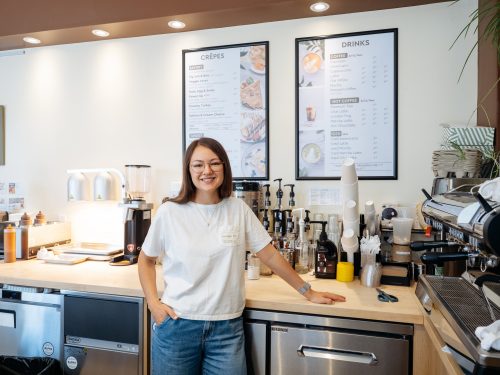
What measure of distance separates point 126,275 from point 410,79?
192 centimetres

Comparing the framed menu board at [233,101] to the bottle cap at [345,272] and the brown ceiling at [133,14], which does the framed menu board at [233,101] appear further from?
the bottle cap at [345,272]

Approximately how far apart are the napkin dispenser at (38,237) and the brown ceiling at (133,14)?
4.35 feet

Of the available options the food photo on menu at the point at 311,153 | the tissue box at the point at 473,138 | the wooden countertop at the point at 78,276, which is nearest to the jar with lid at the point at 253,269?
the wooden countertop at the point at 78,276

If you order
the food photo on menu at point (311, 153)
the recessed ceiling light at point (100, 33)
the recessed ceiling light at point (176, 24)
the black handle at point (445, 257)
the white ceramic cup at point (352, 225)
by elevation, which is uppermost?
the recessed ceiling light at point (100, 33)

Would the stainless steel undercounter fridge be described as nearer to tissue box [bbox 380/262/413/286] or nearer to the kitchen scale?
tissue box [bbox 380/262/413/286]

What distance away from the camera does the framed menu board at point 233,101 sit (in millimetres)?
2352

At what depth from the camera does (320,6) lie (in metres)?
2.10

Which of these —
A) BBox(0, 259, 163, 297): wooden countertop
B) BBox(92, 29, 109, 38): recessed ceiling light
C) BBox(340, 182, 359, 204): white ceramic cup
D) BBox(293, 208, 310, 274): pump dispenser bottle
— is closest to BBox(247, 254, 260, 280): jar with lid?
BBox(293, 208, 310, 274): pump dispenser bottle

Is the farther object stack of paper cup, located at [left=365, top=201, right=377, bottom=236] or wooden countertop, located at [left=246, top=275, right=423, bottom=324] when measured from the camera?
stack of paper cup, located at [left=365, top=201, right=377, bottom=236]

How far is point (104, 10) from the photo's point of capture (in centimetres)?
234

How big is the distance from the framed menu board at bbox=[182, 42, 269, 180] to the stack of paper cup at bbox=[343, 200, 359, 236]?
0.64 meters

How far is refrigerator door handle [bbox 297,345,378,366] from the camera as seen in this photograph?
4.72 feet

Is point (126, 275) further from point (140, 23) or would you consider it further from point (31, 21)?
point (31, 21)

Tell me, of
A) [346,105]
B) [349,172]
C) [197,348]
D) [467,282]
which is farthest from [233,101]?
[467,282]
